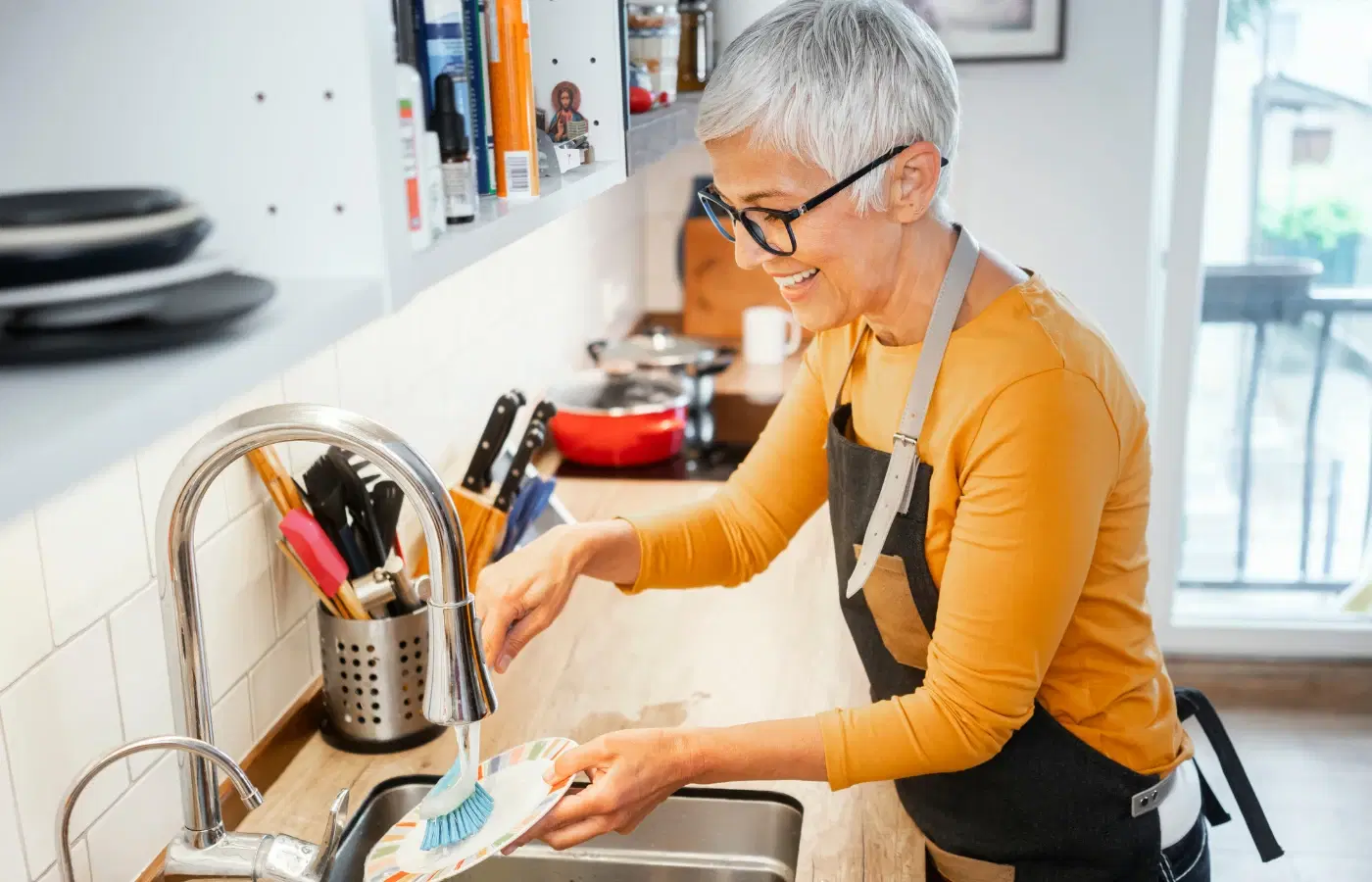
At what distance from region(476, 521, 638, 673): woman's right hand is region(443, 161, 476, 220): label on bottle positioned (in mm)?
438

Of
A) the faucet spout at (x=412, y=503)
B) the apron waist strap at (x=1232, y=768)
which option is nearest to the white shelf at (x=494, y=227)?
the faucet spout at (x=412, y=503)

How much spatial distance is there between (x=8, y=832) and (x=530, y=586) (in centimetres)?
52

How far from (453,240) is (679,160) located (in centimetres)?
264

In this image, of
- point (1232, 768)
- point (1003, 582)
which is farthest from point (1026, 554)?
point (1232, 768)

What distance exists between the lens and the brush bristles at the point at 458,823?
108 centimetres

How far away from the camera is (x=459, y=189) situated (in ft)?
3.22

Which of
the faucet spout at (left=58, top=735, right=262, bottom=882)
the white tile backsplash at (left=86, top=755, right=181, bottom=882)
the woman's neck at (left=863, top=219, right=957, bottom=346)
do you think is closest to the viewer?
the faucet spout at (left=58, top=735, right=262, bottom=882)

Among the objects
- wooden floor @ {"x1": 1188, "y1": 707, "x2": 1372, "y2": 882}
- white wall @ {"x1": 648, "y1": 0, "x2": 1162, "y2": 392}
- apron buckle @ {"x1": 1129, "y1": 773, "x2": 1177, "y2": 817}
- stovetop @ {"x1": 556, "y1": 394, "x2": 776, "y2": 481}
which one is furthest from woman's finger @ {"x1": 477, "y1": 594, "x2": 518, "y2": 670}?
white wall @ {"x1": 648, "y1": 0, "x2": 1162, "y2": 392}

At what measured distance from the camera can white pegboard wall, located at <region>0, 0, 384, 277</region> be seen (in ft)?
2.33

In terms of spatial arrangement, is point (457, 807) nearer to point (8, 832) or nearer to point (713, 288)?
point (8, 832)

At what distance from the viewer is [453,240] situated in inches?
36.0

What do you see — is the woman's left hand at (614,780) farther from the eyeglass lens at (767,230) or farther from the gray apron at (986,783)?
the eyeglass lens at (767,230)

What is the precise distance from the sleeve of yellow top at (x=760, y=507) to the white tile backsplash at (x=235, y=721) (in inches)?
17.5

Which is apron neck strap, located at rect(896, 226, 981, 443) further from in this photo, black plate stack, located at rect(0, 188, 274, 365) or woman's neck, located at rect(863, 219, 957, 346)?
black plate stack, located at rect(0, 188, 274, 365)
